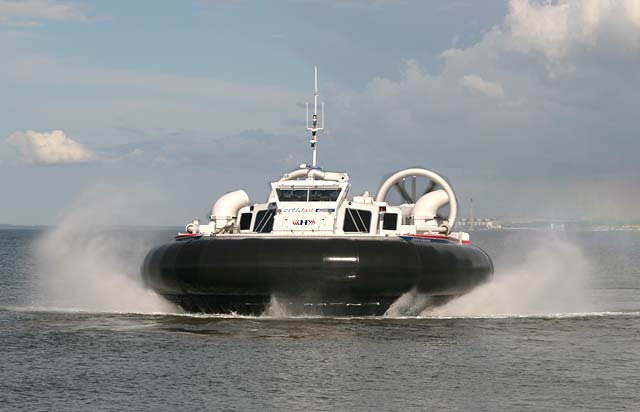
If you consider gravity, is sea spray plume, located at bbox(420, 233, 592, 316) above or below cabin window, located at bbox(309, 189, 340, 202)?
below

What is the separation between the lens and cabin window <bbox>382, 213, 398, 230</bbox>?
1947 centimetres

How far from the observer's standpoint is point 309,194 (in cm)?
1948

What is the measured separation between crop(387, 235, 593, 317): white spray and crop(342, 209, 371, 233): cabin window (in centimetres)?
174

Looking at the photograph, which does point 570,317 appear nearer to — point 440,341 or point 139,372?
point 440,341

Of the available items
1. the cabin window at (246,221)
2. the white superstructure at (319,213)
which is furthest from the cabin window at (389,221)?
the cabin window at (246,221)

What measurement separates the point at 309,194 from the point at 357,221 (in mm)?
1079

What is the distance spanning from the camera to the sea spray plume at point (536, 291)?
20406 mm

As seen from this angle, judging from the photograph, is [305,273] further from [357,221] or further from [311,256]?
[357,221]

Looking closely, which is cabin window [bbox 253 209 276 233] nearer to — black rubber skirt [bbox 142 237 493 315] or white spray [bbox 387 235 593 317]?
black rubber skirt [bbox 142 237 493 315]

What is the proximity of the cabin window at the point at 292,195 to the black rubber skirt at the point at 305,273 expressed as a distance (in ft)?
5.79

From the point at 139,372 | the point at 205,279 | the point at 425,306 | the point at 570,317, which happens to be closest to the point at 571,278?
the point at 570,317

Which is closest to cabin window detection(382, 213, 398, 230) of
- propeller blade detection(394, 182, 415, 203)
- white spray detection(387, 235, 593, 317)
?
white spray detection(387, 235, 593, 317)

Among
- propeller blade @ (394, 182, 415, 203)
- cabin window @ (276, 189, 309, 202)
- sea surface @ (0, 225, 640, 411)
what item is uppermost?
propeller blade @ (394, 182, 415, 203)

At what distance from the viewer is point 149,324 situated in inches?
688
